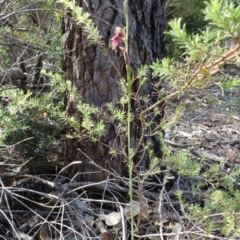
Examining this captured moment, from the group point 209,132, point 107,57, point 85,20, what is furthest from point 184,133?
point 85,20

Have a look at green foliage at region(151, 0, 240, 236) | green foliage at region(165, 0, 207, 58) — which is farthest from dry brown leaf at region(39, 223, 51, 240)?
green foliage at region(165, 0, 207, 58)

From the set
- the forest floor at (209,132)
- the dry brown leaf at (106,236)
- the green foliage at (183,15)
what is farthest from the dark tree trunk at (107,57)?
the green foliage at (183,15)

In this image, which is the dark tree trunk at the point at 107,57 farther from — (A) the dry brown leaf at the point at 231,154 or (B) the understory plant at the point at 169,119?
(A) the dry brown leaf at the point at 231,154

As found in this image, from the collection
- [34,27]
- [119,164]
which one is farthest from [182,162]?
[34,27]

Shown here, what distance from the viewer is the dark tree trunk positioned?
199 centimetres

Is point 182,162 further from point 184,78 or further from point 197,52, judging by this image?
point 197,52

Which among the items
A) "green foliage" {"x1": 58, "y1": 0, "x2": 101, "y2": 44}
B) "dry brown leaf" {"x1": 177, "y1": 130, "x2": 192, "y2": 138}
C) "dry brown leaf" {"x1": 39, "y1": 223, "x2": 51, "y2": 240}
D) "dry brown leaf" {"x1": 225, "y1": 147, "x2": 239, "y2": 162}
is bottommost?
"dry brown leaf" {"x1": 225, "y1": 147, "x2": 239, "y2": 162}

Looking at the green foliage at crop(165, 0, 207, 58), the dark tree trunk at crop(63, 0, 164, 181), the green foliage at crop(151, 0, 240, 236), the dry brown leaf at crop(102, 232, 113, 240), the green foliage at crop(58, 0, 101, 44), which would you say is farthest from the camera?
the green foliage at crop(165, 0, 207, 58)

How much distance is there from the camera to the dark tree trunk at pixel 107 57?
1989mm

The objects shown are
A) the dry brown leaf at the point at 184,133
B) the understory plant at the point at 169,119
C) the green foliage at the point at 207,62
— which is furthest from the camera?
the dry brown leaf at the point at 184,133

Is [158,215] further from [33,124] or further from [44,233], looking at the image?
[33,124]

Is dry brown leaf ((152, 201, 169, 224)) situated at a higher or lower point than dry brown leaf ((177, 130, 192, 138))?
higher

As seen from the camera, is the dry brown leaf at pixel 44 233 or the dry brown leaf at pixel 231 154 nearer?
the dry brown leaf at pixel 44 233

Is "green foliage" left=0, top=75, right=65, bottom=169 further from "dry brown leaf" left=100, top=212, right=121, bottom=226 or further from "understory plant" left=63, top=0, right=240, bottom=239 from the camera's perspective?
"dry brown leaf" left=100, top=212, right=121, bottom=226
